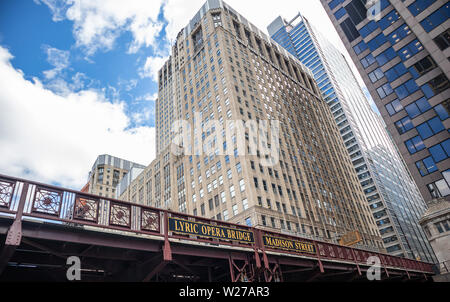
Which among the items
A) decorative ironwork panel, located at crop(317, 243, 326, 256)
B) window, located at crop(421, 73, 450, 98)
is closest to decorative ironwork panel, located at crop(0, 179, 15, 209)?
decorative ironwork panel, located at crop(317, 243, 326, 256)

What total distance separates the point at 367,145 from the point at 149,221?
140m

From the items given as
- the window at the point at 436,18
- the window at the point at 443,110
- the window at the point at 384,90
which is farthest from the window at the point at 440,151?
the window at the point at 436,18

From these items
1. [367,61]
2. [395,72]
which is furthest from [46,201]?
[367,61]

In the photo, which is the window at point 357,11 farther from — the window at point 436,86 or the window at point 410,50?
the window at point 436,86

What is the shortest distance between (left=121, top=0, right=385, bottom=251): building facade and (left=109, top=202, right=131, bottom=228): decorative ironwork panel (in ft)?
116

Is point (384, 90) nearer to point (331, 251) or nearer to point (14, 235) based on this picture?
point (331, 251)

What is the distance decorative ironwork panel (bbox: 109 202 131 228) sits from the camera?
44.3 ft

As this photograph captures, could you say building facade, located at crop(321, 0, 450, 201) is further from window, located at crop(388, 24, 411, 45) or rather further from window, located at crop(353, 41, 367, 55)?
window, located at crop(353, 41, 367, 55)

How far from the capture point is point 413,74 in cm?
4775

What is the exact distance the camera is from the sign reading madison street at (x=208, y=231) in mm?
15454

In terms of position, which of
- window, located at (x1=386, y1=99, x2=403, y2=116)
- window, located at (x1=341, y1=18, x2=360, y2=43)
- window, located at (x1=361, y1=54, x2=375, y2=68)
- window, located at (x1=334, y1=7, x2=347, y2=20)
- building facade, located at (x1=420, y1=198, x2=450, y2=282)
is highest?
window, located at (x1=334, y1=7, x2=347, y2=20)

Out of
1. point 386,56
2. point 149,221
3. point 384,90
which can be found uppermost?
point 386,56
